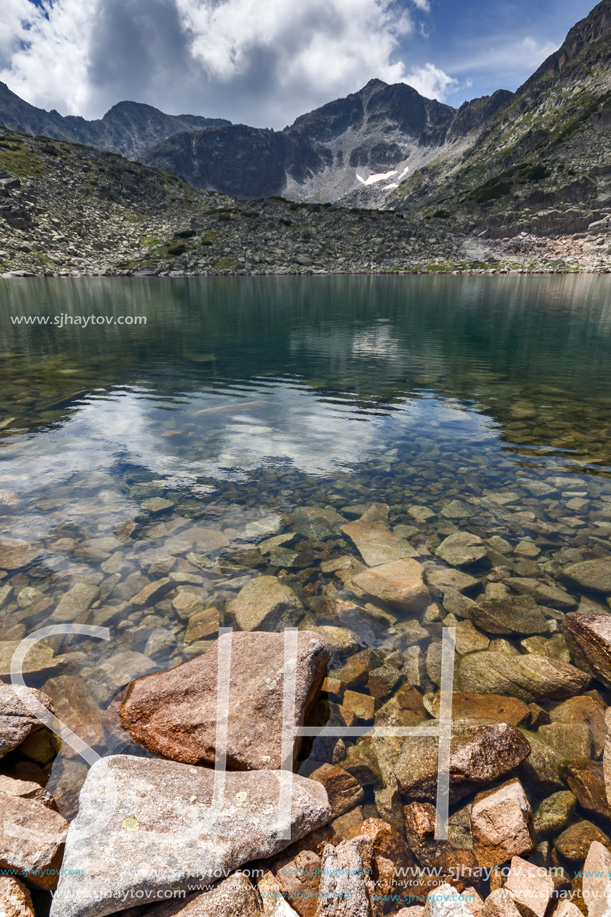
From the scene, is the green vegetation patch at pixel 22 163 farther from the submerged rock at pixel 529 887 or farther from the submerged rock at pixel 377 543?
the submerged rock at pixel 529 887

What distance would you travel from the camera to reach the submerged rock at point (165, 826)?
3.04m

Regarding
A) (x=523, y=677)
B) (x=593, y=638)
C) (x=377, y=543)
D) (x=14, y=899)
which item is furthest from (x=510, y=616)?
(x=14, y=899)

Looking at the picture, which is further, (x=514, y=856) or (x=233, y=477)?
(x=233, y=477)

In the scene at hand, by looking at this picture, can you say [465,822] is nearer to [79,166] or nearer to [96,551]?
[96,551]

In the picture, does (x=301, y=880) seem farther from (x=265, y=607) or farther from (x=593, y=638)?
(x=593, y=638)

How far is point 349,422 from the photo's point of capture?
1642 centimetres

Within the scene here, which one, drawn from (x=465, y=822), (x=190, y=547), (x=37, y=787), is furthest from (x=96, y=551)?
(x=465, y=822)

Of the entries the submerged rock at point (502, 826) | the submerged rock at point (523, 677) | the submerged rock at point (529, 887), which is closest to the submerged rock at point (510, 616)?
the submerged rock at point (523, 677)

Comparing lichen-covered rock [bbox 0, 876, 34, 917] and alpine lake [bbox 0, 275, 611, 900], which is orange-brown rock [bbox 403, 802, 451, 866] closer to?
alpine lake [bbox 0, 275, 611, 900]

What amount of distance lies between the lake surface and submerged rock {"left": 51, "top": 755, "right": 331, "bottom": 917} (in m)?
1.18

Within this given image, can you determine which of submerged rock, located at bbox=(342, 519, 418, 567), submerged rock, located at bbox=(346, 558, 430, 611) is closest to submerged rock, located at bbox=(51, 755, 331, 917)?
submerged rock, located at bbox=(346, 558, 430, 611)

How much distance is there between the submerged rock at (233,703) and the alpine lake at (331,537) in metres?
0.38

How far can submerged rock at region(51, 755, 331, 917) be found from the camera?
3045 mm

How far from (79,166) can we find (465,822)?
232055 millimetres
